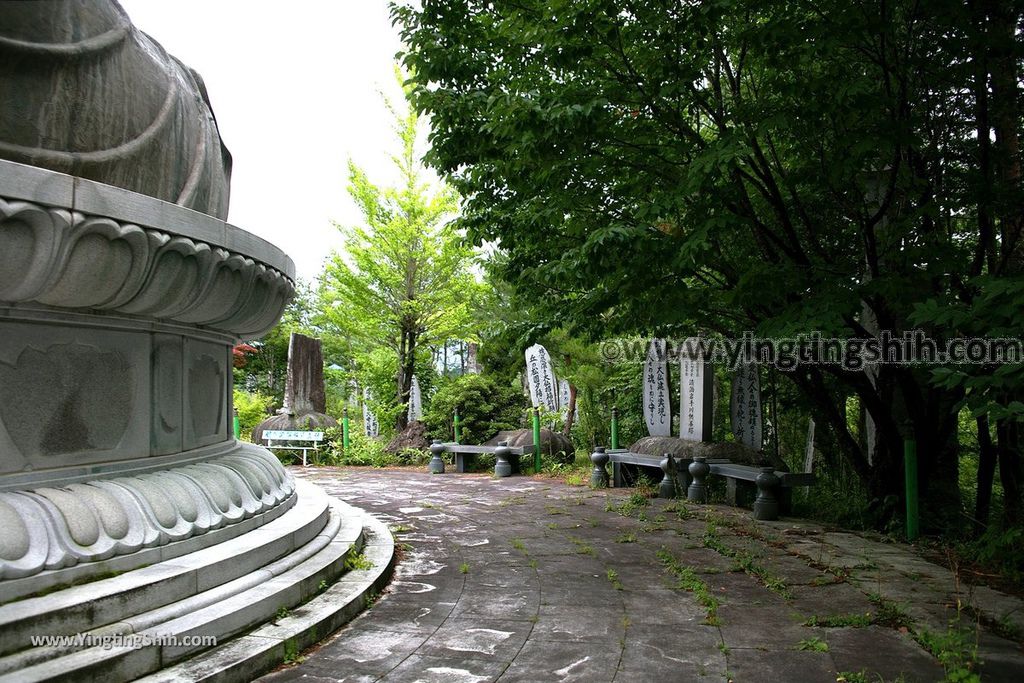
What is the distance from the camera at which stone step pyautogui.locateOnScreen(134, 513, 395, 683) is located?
2.86m

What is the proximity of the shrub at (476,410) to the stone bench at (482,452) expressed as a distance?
1.04 m

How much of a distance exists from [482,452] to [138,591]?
31.2 ft

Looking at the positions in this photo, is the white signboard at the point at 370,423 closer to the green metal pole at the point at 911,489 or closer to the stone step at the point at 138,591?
the green metal pole at the point at 911,489

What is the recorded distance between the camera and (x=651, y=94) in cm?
535

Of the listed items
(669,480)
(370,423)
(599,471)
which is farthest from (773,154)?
(370,423)

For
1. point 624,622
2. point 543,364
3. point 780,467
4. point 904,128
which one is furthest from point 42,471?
point 543,364

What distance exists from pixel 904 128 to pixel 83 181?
4895mm

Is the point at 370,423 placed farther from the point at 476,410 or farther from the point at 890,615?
the point at 890,615

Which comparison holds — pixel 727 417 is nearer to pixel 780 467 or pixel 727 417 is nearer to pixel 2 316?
pixel 780 467

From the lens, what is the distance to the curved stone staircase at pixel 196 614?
264 centimetres

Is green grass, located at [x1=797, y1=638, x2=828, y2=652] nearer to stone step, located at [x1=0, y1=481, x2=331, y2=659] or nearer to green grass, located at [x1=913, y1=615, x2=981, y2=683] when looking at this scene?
green grass, located at [x1=913, y1=615, x2=981, y2=683]

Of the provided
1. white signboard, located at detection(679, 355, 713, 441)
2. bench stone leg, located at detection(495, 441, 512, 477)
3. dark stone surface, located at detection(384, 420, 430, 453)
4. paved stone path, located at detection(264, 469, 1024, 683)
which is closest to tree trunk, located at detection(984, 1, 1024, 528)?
paved stone path, located at detection(264, 469, 1024, 683)

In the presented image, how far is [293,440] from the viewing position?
1515 centimetres

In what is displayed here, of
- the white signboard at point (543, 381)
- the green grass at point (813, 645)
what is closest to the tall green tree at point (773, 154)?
the green grass at point (813, 645)
